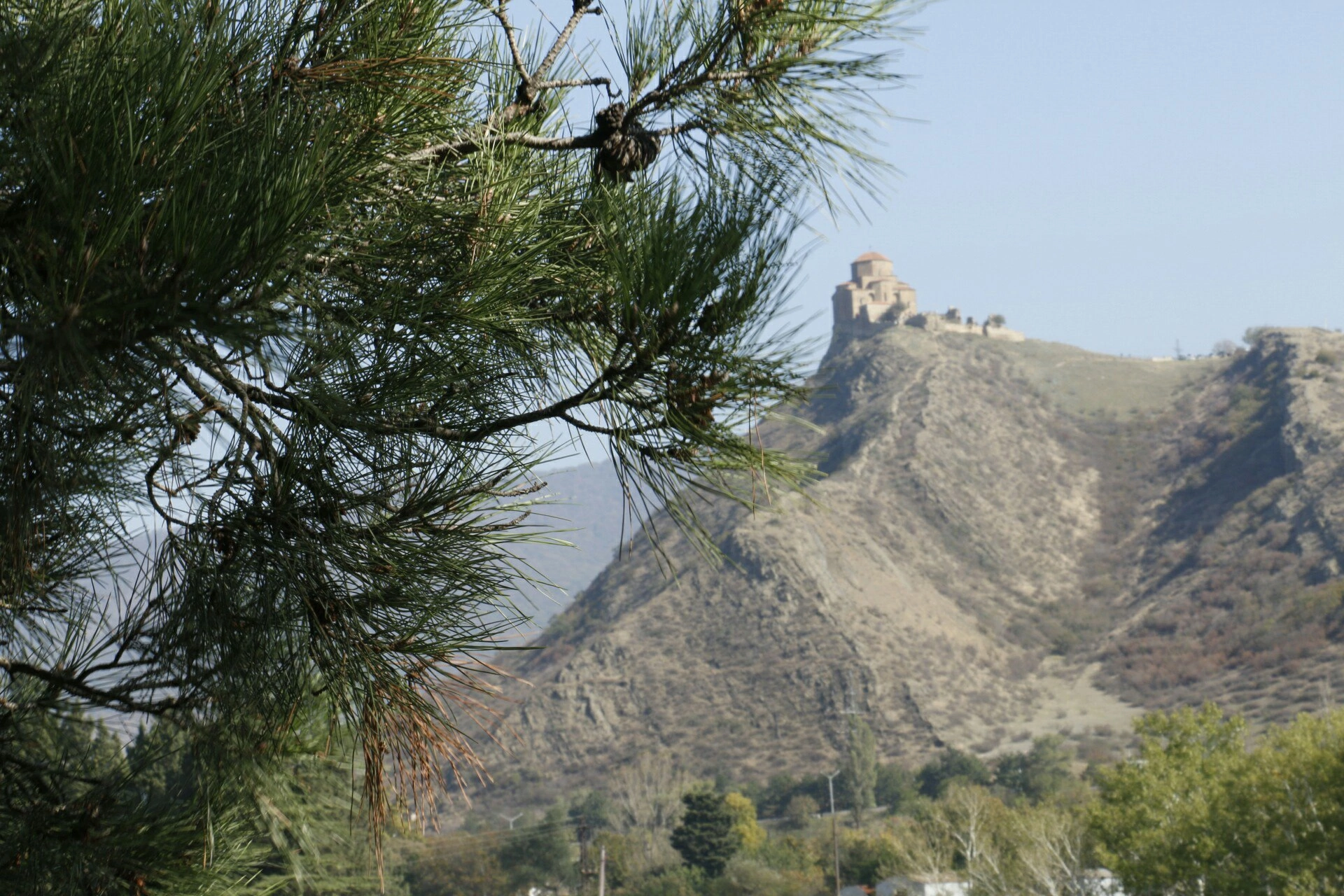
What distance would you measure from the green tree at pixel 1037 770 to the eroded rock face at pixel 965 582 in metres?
4.46

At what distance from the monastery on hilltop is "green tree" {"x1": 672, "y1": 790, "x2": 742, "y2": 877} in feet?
146

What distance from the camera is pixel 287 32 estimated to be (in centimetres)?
184

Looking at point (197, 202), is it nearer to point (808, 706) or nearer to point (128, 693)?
point (128, 693)

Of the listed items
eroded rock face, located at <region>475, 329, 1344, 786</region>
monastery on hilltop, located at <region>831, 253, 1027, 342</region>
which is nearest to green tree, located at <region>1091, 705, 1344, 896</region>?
eroded rock face, located at <region>475, 329, 1344, 786</region>

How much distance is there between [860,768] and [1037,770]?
759 centimetres

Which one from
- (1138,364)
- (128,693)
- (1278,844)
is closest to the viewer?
(128,693)

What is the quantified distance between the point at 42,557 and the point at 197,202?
1.25 metres

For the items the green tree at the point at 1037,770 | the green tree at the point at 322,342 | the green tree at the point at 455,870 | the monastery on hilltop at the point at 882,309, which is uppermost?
the monastery on hilltop at the point at 882,309

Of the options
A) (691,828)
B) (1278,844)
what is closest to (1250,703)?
(691,828)

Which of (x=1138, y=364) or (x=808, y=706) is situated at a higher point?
(x=1138, y=364)

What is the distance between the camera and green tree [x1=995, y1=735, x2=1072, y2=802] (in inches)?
1713

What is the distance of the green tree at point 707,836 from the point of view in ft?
131

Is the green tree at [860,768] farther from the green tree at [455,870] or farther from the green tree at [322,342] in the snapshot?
the green tree at [322,342]

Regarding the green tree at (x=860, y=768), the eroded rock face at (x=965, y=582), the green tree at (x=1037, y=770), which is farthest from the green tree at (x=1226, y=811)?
the eroded rock face at (x=965, y=582)
